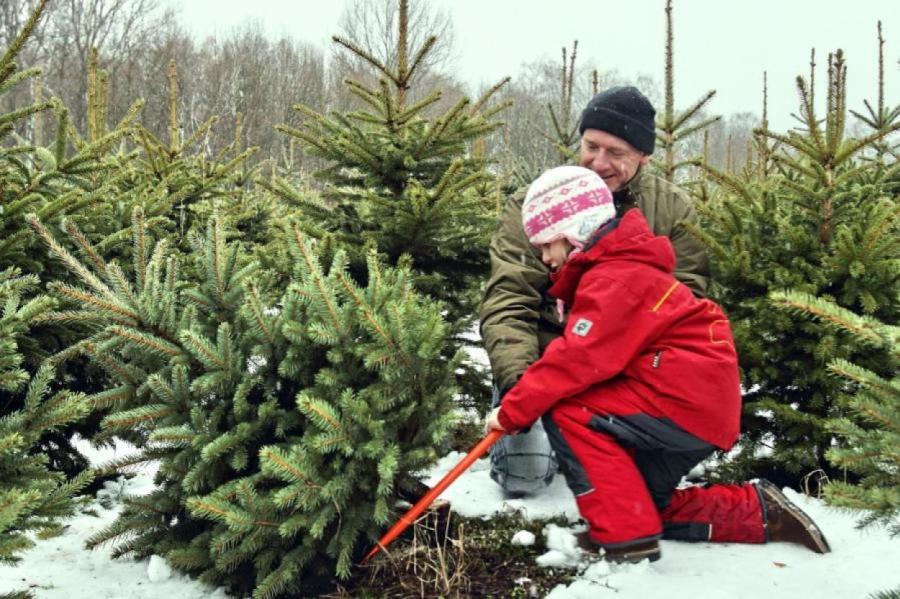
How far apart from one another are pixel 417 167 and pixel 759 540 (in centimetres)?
242

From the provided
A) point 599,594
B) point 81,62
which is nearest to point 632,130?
point 599,594

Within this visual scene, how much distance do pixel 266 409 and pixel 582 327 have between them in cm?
114

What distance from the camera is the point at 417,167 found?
3686 mm

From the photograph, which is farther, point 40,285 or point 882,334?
point 40,285

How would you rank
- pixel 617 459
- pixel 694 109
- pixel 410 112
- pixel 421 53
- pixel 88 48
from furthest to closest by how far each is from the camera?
pixel 88 48
pixel 694 109
pixel 421 53
pixel 410 112
pixel 617 459

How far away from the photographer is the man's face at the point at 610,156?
3051 mm

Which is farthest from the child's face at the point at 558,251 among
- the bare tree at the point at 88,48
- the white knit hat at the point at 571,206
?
the bare tree at the point at 88,48

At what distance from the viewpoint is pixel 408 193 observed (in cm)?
345

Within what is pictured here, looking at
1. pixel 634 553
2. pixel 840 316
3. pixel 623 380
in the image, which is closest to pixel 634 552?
pixel 634 553

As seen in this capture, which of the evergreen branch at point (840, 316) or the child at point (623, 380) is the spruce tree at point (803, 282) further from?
the evergreen branch at point (840, 316)

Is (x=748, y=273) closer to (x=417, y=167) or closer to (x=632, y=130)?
(x=632, y=130)

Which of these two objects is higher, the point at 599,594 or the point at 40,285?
the point at 40,285

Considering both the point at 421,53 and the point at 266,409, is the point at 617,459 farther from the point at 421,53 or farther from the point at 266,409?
the point at 421,53

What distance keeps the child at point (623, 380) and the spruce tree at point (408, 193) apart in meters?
1.03
